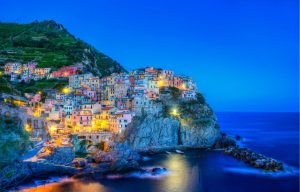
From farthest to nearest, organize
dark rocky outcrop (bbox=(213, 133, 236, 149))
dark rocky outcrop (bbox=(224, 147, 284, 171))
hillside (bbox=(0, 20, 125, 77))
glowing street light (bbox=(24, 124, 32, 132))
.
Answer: hillside (bbox=(0, 20, 125, 77))
dark rocky outcrop (bbox=(213, 133, 236, 149))
glowing street light (bbox=(24, 124, 32, 132))
dark rocky outcrop (bbox=(224, 147, 284, 171))

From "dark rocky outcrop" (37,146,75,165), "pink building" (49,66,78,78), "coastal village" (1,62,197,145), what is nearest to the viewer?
"dark rocky outcrop" (37,146,75,165)

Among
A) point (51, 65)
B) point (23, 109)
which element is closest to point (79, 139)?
point (23, 109)

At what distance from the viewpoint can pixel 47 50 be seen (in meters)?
118

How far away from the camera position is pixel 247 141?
3499 inches

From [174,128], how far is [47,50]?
207ft

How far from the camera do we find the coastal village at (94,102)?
64500 mm

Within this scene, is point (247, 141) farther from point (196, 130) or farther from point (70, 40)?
point (70, 40)

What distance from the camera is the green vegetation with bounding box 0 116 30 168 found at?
1797 inches

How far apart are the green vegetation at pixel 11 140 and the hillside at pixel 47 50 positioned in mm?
49698

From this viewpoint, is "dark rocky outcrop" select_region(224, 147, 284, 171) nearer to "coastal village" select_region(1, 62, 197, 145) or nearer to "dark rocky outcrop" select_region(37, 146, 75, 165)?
"coastal village" select_region(1, 62, 197, 145)

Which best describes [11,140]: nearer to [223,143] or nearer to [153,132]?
[153,132]

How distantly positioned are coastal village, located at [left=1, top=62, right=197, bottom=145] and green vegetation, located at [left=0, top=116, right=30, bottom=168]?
205 inches

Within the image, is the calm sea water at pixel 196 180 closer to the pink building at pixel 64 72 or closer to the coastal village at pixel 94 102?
the coastal village at pixel 94 102

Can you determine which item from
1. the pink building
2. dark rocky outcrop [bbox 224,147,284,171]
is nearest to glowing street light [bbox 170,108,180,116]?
dark rocky outcrop [bbox 224,147,284,171]
